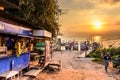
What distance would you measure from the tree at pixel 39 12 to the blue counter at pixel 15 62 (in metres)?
7.48

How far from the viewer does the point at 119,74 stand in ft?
86.1

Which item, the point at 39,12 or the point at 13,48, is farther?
the point at 39,12

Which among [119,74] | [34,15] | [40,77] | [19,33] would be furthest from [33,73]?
A: [34,15]

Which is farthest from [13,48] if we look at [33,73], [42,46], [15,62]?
[42,46]

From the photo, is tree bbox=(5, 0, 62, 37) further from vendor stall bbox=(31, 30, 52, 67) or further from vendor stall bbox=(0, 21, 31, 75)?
vendor stall bbox=(0, 21, 31, 75)

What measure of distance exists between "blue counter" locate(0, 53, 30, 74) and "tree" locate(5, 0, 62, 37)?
24.5 feet

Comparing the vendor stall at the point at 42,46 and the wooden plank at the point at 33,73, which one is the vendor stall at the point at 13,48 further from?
the vendor stall at the point at 42,46

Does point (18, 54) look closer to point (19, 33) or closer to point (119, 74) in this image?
point (19, 33)

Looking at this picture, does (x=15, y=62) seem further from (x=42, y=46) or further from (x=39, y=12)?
(x=39, y=12)

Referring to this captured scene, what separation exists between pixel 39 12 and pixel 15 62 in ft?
43.7

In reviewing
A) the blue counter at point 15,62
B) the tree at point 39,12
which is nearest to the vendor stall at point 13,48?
the blue counter at point 15,62

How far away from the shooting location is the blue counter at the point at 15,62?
16.5 meters

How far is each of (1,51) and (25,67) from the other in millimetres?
5094

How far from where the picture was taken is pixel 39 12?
31328 millimetres
